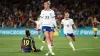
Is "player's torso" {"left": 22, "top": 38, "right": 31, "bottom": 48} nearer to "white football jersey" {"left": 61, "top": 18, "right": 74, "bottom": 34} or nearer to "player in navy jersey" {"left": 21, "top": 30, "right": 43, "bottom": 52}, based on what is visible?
"player in navy jersey" {"left": 21, "top": 30, "right": 43, "bottom": 52}

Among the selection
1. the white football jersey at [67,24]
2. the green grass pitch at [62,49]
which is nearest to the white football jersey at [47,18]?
the green grass pitch at [62,49]

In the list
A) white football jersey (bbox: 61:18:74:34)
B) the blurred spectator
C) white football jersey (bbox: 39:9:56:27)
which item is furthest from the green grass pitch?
the blurred spectator

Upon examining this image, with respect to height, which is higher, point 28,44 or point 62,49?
point 28,44

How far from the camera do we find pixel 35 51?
1694 centimetres

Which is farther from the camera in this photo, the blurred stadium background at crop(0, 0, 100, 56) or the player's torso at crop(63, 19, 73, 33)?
the blurred stadium background at crop(0, 0, 100, 56)

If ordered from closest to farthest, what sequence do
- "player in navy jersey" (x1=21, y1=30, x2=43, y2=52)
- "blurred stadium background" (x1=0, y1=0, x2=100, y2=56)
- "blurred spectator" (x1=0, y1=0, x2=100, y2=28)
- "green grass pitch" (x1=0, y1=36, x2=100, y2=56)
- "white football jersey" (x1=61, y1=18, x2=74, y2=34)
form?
"green grass pitch" (x1=0, y1=36, x2=100, y2=56), "player in navy jersey" (x1=21, y1=30, x2=43, y2=52), "white football jersey" (x1=61, y1=18, x2=74, y2=34), "blurred stadium background" (x1=0, y1=0, x2=100, y2=56), "blurred spectator" (x1=0, y1=0, x2=100, y2=28)

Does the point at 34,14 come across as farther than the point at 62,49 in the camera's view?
Yes

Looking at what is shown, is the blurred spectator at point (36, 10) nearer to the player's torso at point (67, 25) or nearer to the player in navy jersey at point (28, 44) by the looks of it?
the player's torso at point (67, 25)

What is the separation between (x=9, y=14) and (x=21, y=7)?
2742mm

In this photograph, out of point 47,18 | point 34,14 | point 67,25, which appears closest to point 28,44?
point 47,18

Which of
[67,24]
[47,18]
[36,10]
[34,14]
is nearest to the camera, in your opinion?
[47,18]

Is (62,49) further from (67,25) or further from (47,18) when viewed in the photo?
(47,18)

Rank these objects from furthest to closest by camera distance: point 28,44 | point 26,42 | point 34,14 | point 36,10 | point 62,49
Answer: point 36,10 < point 34,14 < point 62,49 < point 28,44 < point 26,42

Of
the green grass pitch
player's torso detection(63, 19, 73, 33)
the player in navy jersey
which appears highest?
player's torso detection(63, 19, 73, 33)
